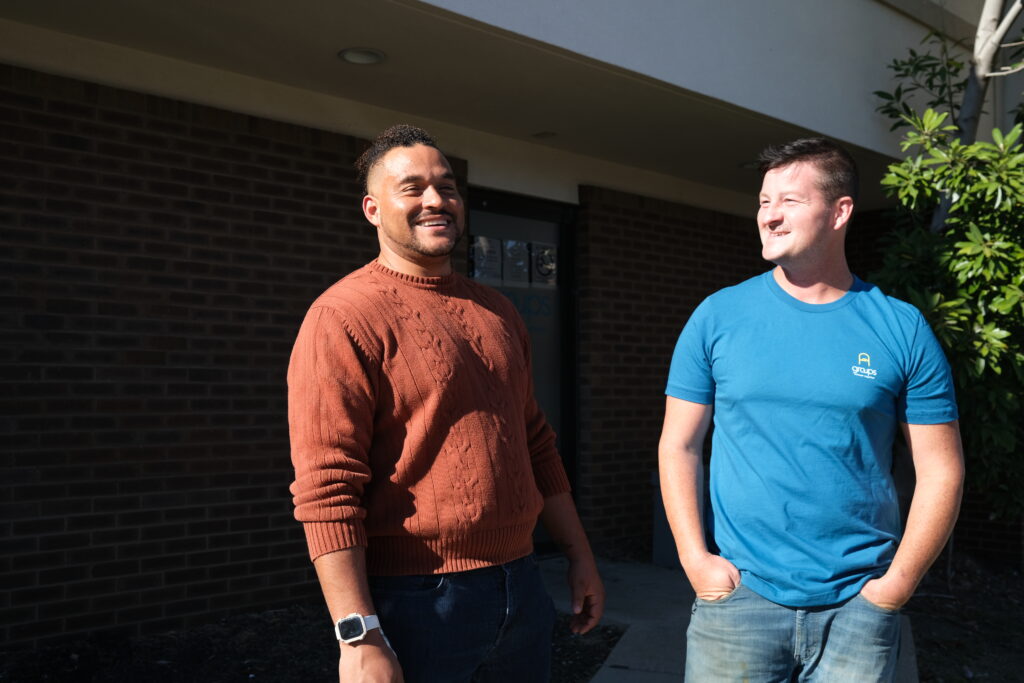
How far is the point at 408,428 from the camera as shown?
2.07 metres

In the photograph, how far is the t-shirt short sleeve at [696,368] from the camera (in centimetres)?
253

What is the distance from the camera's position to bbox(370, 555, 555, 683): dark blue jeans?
204 cm

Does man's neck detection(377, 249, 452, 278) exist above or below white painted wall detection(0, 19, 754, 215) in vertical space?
below

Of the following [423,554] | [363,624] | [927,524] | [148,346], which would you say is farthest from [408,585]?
[148,346]

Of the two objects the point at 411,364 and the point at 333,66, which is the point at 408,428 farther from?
the point at 333,66

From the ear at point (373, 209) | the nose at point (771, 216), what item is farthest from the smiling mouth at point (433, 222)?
the nose at point (771, 216)

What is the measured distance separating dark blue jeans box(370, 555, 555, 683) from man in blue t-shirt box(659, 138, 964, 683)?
462 millimetres

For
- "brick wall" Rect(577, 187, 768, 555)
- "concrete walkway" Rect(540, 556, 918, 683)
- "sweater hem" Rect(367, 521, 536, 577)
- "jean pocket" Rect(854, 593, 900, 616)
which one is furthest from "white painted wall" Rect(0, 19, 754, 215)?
"jean pocket" Rect(854, 593, 900, 616)

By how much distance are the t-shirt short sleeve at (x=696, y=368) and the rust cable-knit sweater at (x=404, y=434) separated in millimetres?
502

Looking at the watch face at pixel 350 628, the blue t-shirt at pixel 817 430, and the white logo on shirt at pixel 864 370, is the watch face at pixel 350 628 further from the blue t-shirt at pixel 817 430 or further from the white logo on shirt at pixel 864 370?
the white logo on shirt at pixel 864 370

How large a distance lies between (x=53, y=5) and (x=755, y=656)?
411 cm

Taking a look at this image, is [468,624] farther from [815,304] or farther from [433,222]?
[815,304]

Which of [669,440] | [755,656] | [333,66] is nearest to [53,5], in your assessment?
[333,66]

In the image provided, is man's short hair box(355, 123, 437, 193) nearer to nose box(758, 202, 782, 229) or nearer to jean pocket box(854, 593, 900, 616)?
nose box(758, 202, 782, 229)
